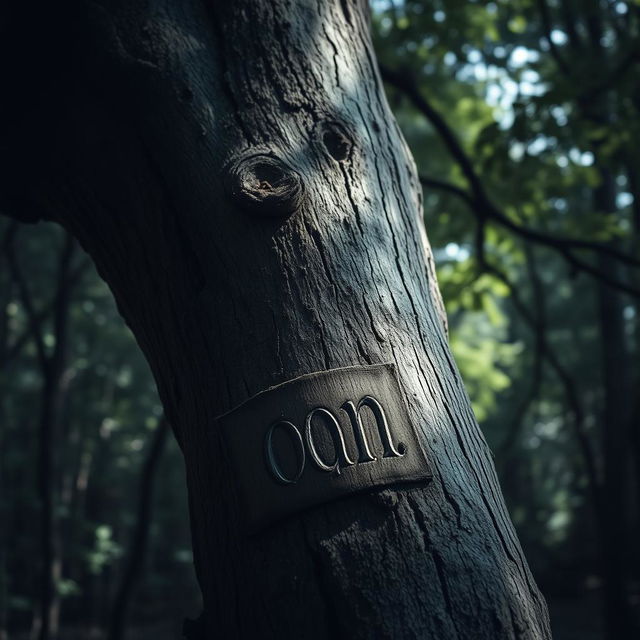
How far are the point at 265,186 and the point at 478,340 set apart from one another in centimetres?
1943

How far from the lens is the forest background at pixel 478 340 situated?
16.5 ft

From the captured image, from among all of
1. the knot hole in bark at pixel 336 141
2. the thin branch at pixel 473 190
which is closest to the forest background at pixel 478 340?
the thin branch at pixel 473 190

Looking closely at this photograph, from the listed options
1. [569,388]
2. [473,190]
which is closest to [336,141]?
[473,190]

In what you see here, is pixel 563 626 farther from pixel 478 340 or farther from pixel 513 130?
pixel 513 130

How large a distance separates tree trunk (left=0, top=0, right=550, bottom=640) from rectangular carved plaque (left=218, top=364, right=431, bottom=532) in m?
0.03

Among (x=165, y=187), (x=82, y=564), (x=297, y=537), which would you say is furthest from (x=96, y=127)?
(x=82, y=564)

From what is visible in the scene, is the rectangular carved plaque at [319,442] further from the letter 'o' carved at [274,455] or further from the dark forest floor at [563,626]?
the dark forest floor at [563,626]

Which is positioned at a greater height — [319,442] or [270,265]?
[270,265]

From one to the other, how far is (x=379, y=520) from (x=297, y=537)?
0.15 metres

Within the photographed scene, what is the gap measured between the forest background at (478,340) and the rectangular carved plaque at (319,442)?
2.31m

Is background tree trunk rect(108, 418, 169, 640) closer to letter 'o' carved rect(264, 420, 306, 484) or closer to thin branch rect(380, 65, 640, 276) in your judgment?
thin branch rect(380, 65, 640, 276)

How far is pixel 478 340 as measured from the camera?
20.2 meters

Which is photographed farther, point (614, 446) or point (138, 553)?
point (614, 446)

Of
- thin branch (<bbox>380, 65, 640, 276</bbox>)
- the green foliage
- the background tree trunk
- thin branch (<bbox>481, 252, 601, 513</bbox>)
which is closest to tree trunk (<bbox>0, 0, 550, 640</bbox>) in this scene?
thin branch (<bbox>380, 65, 640, 276</bbox>)
